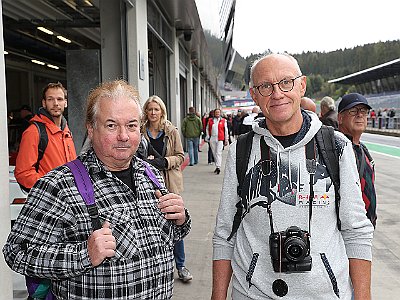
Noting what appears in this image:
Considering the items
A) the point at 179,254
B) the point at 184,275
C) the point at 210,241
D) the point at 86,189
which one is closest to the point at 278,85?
the point at 86,189

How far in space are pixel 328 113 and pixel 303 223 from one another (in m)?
4.84

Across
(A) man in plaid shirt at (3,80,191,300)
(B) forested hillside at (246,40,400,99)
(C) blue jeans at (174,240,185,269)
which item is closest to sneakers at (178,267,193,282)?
Result: (C) blue jeans at (174,240,185,269)

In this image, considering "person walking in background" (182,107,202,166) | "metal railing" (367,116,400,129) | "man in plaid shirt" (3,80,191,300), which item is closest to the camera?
"man in plaid shirt" (3,80,191,300)

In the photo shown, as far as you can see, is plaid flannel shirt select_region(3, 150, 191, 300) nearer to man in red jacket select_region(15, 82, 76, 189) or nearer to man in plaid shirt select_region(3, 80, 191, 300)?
man in plaid shirt select_region(3, 80, 191, 300)

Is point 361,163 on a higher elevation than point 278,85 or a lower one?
lower

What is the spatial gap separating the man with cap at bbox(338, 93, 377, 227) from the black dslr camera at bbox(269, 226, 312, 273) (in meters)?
1.54

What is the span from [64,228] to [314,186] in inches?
42.8

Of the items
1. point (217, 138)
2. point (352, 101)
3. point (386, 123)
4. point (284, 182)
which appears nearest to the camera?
point (284, 182)

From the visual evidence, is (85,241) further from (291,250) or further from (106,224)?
(291,250)

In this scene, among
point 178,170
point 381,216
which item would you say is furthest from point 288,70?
point 381,216

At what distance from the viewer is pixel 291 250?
192cm

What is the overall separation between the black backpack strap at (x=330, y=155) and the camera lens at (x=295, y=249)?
0.26 meters

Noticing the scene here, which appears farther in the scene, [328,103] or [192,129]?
[192,129]

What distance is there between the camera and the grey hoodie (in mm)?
1992
